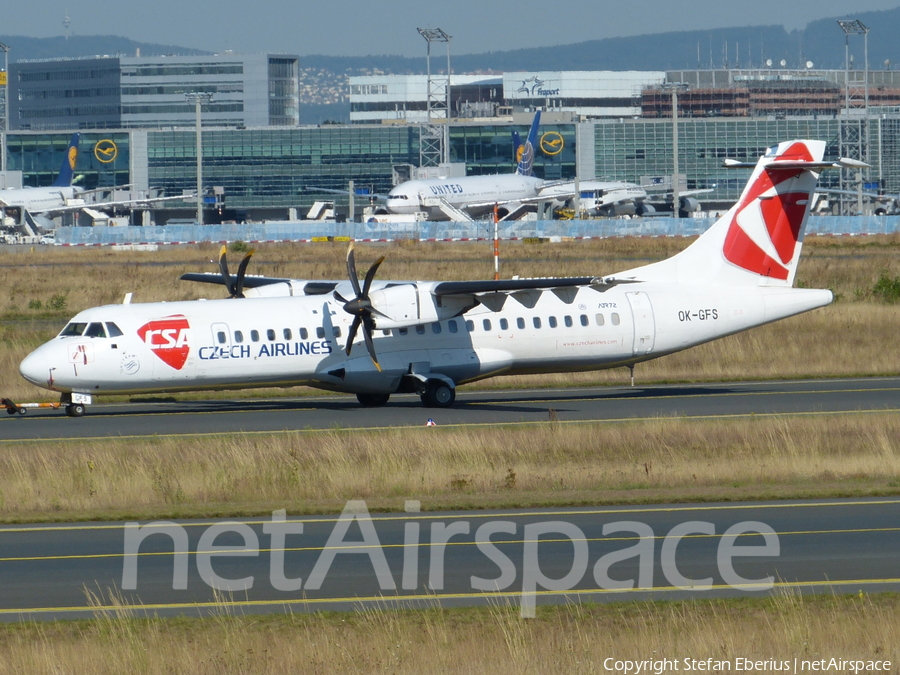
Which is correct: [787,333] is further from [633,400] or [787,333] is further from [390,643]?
[390,643]

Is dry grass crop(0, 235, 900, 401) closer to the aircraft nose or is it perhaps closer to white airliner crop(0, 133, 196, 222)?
the aircraft nose

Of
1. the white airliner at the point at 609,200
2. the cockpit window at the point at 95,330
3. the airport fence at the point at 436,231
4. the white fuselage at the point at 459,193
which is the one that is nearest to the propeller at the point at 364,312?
the cockpit window at the point at 95,330

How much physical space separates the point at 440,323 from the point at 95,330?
8058mm

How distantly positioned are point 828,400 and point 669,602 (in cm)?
1884

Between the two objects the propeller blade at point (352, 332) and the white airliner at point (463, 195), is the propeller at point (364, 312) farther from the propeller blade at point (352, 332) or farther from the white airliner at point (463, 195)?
the white airliner at point (463, 195)

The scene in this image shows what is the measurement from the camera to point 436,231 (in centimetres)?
8862

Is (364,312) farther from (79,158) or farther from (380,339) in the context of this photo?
(79,158)

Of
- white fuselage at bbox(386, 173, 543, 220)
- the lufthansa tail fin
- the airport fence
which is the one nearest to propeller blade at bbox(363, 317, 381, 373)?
the lufthansa tail fin

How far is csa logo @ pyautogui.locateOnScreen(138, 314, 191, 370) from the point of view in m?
26.5

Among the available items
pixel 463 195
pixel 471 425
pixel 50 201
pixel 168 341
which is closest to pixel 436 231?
pixel 463 195

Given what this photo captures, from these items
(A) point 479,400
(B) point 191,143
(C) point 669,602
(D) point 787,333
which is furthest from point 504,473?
(B) point 191,143

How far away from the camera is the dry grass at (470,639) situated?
970cm

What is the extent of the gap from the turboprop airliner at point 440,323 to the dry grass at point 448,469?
396 cm

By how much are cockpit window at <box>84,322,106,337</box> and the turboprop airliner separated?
0.03m
